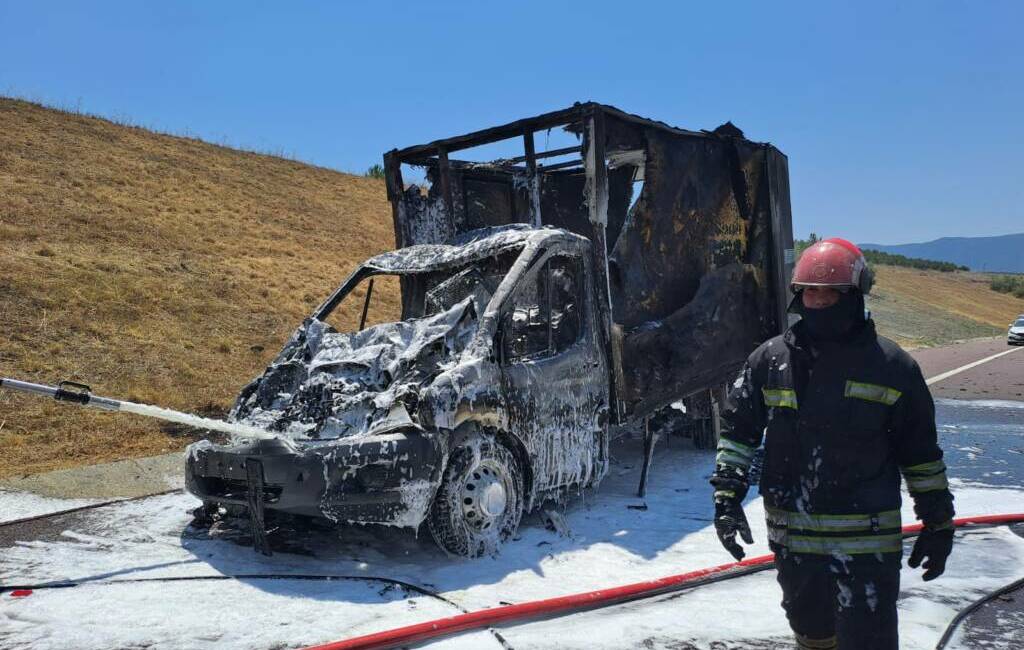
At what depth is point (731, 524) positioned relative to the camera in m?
2.82

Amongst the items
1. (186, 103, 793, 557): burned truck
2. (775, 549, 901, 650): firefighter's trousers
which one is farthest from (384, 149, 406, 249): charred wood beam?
(775, 549, 901, 650): firefighter's trousers

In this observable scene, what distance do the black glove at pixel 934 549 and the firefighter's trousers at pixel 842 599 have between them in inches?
3.1

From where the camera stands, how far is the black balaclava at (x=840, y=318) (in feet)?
8.89

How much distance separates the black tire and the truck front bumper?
16 centimetres

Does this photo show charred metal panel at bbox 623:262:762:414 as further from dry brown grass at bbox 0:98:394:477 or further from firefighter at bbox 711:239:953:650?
dry brown grass at bbox 0:98:394:477

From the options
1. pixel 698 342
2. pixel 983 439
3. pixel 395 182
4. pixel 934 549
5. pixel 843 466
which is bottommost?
pixel 983 439

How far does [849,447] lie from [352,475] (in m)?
2.71

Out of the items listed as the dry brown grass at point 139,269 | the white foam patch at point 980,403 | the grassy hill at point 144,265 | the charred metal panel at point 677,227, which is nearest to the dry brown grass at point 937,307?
the grassy hill at point 144,265

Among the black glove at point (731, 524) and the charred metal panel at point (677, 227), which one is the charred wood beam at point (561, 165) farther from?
the black glove at point (731, 524)

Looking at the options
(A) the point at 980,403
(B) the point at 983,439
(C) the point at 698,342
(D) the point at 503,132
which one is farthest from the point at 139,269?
(A) the point at 980,403

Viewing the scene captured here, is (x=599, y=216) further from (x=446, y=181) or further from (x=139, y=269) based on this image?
(x=139, y=269)

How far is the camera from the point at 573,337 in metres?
5.96

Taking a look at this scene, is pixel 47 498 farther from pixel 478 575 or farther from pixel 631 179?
pixel 631 179

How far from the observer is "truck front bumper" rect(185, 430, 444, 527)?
439cm
